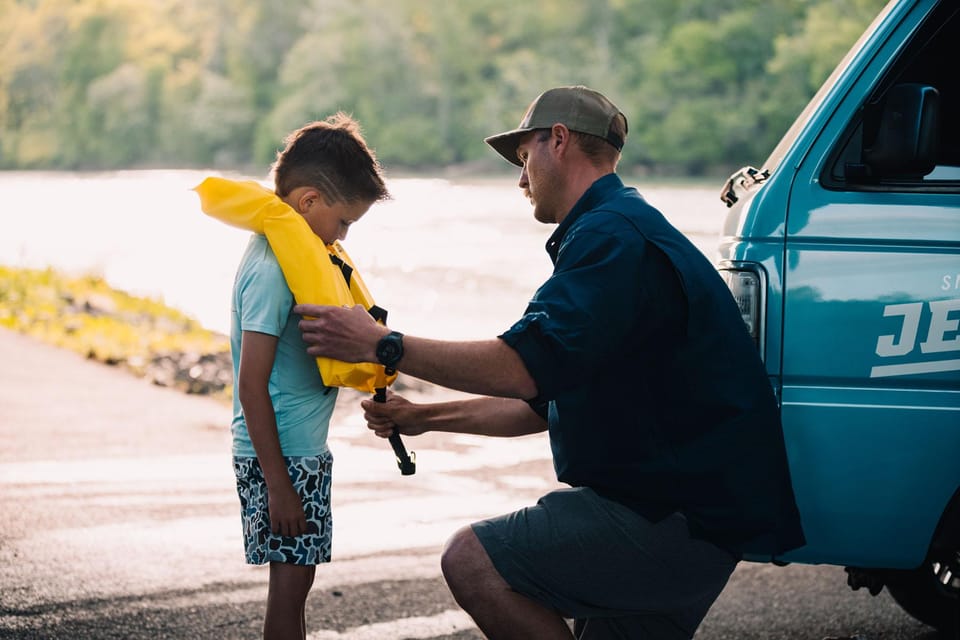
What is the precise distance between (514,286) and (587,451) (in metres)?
20.2

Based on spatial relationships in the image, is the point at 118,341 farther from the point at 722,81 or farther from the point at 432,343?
the point at 722,81

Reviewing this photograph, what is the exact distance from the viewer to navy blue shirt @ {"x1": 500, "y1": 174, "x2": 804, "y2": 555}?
280 centimetres

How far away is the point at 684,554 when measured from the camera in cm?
294

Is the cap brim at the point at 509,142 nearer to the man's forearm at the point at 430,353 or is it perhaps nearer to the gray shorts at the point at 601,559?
the man's forearm at the point at 430,353

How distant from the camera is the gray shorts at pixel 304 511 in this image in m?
3.20

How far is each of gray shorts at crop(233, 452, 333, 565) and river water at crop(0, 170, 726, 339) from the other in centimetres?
1202

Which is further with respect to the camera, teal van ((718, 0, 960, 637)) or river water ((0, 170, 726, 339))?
river water ((0, 170, 726, 339))

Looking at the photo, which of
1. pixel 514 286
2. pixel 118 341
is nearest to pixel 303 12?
pixel 514 286

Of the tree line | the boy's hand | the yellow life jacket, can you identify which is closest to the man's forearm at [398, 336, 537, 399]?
the yellow life jacket

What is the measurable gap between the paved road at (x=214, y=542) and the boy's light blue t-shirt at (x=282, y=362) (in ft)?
4.42

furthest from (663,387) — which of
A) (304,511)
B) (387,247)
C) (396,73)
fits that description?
(396,73)

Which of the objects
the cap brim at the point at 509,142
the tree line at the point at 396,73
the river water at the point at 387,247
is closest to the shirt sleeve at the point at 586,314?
the cap brim at the point at 509,142

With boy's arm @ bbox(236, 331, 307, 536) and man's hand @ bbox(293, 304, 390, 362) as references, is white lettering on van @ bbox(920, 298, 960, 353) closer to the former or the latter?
man's hand @ bbox(293, 304, 390, 362)

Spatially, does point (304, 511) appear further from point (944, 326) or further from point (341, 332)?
point (944, 326)
